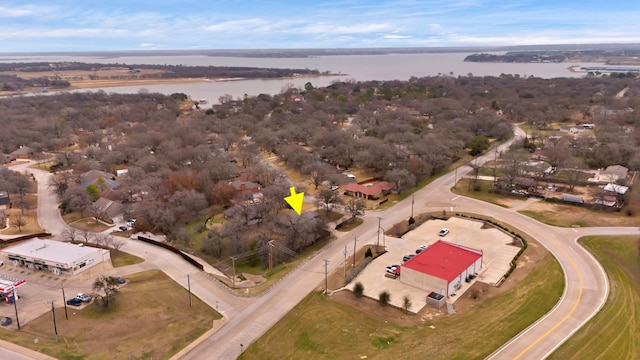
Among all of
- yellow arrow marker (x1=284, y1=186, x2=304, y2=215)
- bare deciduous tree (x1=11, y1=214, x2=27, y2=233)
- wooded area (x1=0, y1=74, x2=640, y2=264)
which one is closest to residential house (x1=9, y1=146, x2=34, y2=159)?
wooded area (x1=0, y1=74, x2=640, y2=264)

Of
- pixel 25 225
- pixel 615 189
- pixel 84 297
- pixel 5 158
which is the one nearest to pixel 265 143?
pixel 25 225

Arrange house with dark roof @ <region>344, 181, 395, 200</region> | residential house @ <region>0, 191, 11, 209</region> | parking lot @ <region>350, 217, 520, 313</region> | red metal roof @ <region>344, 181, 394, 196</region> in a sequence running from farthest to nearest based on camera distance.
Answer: red metal roof @ <region>344, 181, 394, 196</region> < house with dark roof @ <region>344, 181, 395, 200</region> < residential house @ <region>0, 191, 11, 209</region> < parking lot @ <region>350, 217, 520, 313</region>

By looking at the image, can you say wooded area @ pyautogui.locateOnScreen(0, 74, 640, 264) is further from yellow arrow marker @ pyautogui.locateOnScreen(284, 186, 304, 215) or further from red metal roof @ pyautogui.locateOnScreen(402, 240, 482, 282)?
red metal roof @ pyautogui.locateOnScreen(402, 240, 482, 282)

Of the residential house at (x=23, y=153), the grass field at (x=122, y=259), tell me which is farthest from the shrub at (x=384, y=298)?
the residential house at (x=23, y=153)

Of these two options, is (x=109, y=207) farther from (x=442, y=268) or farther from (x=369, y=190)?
(x=442, y=268)

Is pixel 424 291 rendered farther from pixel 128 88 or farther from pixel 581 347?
pixel 128 88

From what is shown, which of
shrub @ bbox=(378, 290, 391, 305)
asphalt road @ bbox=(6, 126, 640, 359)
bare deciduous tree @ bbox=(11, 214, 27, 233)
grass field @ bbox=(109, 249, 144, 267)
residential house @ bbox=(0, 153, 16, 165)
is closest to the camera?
asphalt road @ bbox=(6, 126, 640, 359)
